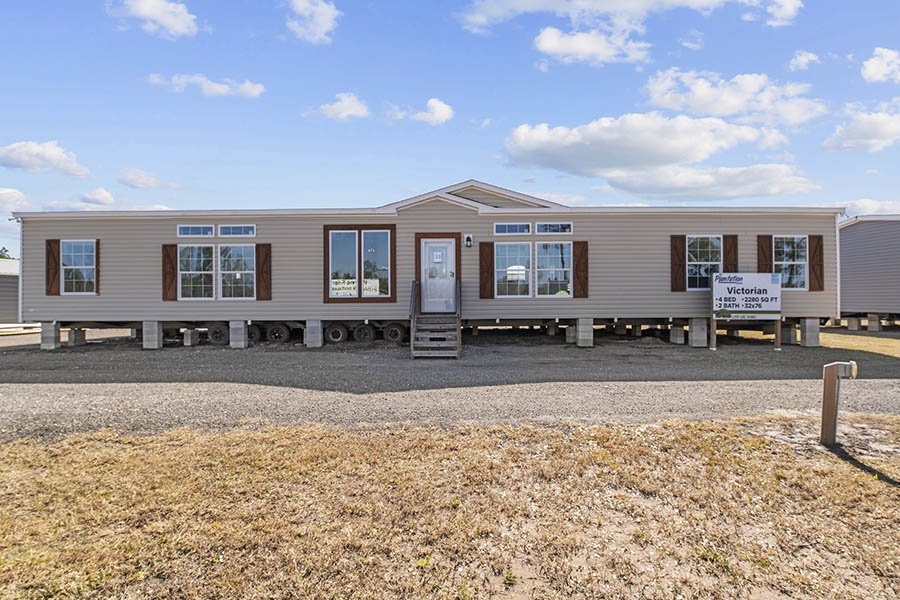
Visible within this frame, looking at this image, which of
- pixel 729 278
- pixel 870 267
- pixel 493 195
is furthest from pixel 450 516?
pixel 870 267

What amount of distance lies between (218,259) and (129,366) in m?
3.62

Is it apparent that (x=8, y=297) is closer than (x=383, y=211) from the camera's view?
No

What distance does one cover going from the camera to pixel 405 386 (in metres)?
7.30

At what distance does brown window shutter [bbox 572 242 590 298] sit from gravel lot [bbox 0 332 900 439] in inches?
A: 59.3

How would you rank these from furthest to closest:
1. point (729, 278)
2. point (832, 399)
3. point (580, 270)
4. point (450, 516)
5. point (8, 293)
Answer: point (8, 293), point (580, 270), point (729, 278), point (832, 399), point (450, 516)

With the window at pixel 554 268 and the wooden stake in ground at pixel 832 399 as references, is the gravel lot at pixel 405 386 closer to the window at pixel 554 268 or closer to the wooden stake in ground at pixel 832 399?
the wooden stake in ground at pixel 832 399

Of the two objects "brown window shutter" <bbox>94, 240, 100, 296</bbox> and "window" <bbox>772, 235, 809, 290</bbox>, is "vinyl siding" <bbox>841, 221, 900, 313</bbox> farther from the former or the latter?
"brown window shutter" <bbox>94, 240, 100, 296</bbox>

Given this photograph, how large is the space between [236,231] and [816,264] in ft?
46.7

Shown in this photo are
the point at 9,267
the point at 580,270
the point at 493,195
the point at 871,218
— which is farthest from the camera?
the point at 9,267

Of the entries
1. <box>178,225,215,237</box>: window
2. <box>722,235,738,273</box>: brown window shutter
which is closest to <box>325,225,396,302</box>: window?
<box>178,225,215,237</box>: window

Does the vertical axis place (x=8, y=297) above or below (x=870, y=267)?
below

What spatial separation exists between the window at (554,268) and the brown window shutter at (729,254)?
3.78 meters

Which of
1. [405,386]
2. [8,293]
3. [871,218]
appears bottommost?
[405,386]

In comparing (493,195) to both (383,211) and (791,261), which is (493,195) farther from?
(791,261)
